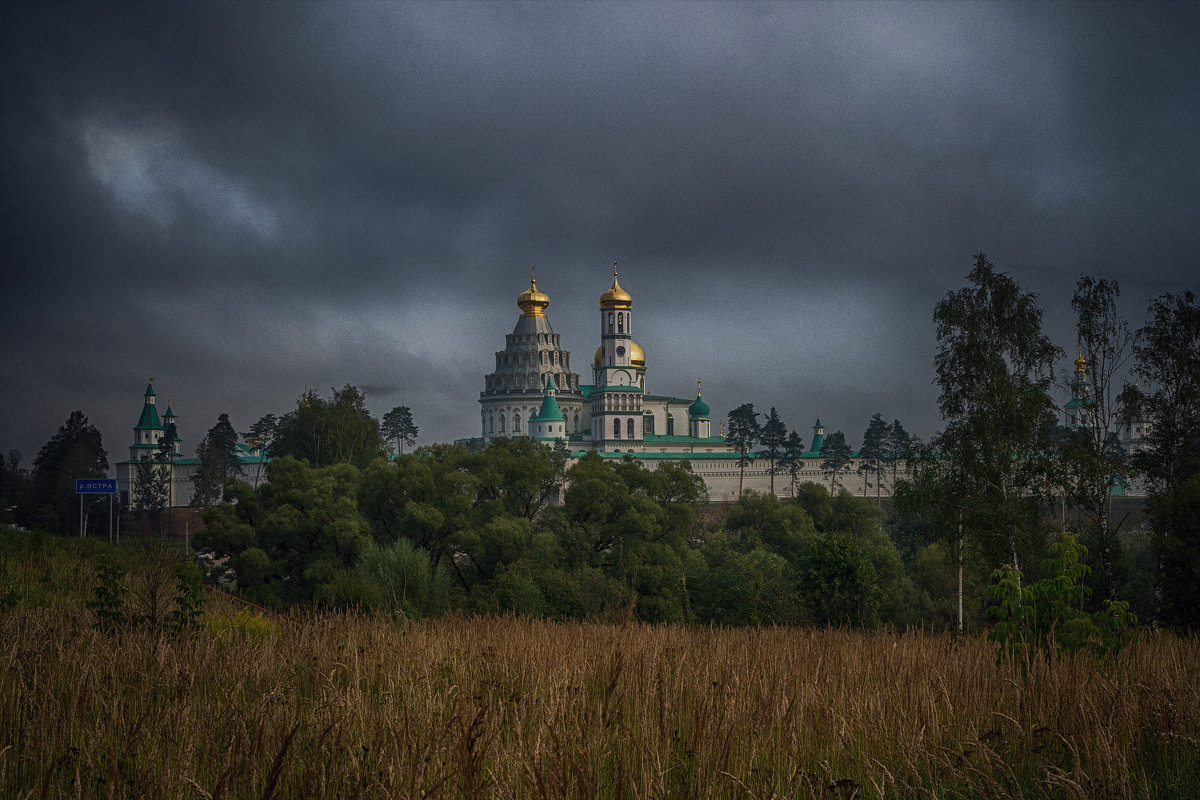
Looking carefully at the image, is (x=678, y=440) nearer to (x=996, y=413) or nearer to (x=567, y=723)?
(x=996, y=413)

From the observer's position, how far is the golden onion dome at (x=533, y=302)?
322 ft

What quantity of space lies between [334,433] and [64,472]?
2137 centimetres

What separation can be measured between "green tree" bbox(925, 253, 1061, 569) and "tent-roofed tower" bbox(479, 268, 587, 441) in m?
70.4

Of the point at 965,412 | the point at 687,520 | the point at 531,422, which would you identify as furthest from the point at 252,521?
the point at 531,422

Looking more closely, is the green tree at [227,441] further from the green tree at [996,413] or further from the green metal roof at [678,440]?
the green tree at [996,413]

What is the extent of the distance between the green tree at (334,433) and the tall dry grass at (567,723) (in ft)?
131

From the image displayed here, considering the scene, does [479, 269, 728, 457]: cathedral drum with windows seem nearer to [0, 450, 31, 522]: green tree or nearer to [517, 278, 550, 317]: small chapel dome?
[517, 278, 550, 317]: small chapel dome

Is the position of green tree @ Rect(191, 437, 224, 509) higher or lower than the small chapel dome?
lower

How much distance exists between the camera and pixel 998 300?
70.1 ft

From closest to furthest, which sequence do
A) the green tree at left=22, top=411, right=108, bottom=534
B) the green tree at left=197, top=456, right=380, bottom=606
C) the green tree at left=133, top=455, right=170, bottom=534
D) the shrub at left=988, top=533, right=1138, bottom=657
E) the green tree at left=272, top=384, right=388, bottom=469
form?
the shrub at left=988, top=533, right=1138, bottom=657 < the green tree at left=197, top=456, right=380, bottom=606 < the green tree at left=272, top=384, right=388, bottom=469 < the green tree at left=22, top=411, right=108, bottom=534 < the green tree at left=133, top=455, right=170, bottom=534

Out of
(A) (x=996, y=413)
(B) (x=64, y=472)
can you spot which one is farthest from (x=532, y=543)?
(B) (x=64, y=472)

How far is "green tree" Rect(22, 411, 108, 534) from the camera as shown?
171 feet

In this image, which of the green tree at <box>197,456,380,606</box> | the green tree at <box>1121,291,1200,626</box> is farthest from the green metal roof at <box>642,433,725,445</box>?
the green tree at <box>1121,291,1200,626</box>

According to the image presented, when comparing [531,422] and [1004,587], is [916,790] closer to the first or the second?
[1004,587]
